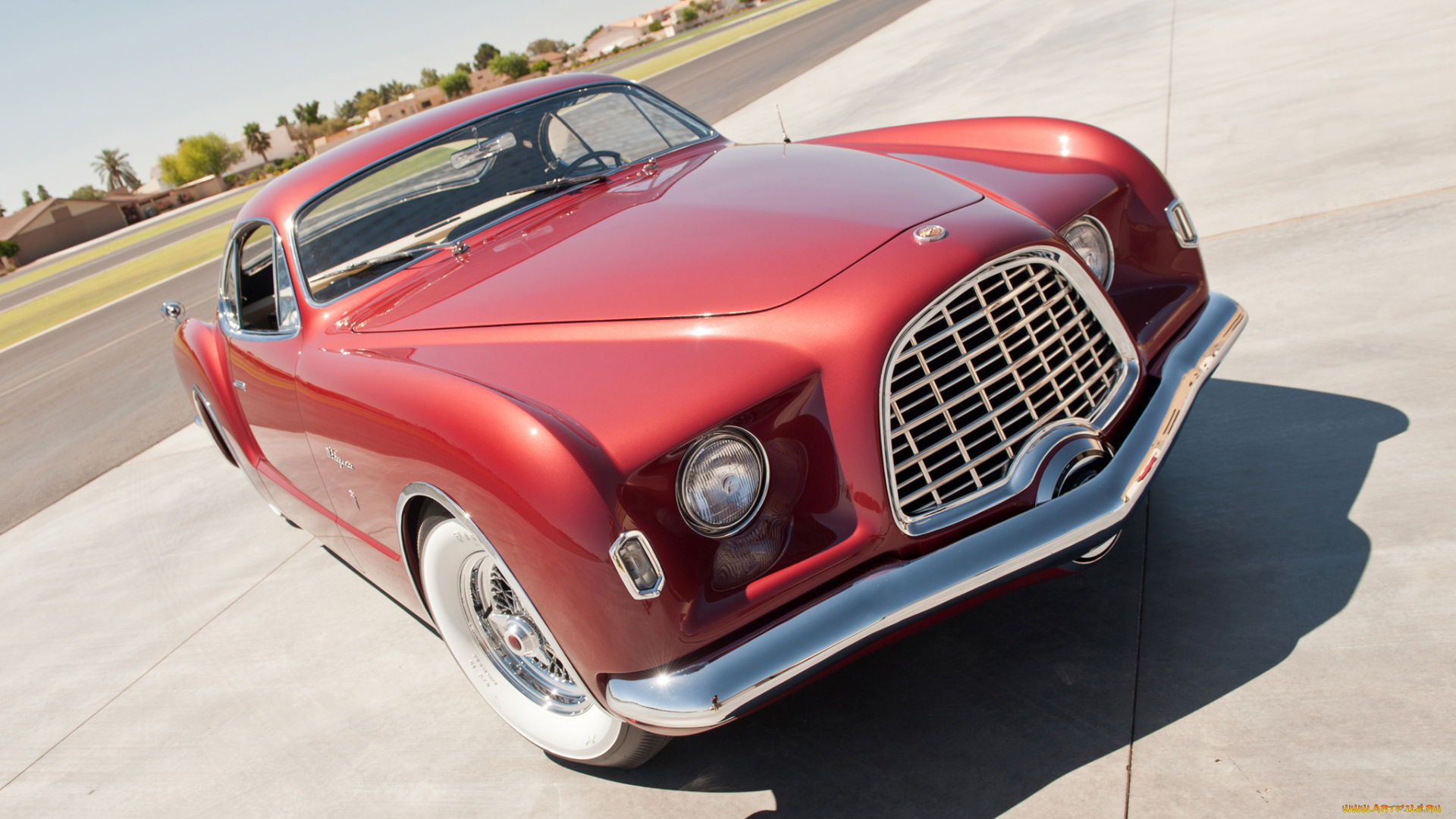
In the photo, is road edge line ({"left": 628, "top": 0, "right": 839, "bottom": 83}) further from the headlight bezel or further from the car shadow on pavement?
the car shadow on pavement

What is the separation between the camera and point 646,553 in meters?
1.81

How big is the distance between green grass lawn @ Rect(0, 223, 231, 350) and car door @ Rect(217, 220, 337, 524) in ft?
36.0

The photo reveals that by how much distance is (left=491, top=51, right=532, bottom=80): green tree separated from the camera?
73.8 metres

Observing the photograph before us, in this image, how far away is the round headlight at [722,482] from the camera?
1847 mm

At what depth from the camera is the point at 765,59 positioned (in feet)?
72.3

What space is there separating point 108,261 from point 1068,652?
2867cm

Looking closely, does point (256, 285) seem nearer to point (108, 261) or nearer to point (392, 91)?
point (108, 261)

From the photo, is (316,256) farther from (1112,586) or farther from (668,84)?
(668,84)

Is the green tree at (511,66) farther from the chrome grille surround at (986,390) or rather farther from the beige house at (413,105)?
the chrome grille surround at (986,390)

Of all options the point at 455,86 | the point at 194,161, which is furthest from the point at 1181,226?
the point at 194,161

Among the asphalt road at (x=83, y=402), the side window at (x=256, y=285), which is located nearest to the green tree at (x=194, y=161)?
the asphalt road at (x=83, y=402)

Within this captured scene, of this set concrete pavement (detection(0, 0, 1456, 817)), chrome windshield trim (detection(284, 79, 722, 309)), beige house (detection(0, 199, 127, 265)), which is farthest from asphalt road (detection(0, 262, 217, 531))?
beige house (detection(0, 199, 127, 265))

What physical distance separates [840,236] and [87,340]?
40.9 ft

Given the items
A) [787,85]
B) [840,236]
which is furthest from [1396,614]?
[787,85]
